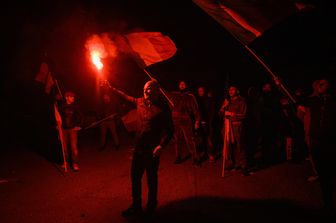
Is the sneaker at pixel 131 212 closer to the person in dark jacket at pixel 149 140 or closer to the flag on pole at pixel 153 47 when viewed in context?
the person in dark jacket at pixel 149 140

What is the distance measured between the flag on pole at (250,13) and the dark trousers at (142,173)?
2.79 meters

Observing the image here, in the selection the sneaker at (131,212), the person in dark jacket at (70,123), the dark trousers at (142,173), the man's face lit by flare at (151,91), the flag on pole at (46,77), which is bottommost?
the sneaker at (131,212)

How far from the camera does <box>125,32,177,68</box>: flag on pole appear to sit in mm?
6801

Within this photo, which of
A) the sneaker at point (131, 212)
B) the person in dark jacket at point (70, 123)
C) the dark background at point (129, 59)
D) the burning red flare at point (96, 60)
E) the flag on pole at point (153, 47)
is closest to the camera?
the sneaker at point (131, 212)

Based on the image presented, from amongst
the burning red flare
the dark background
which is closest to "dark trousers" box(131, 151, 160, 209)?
the burning red flare

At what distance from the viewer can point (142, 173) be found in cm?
492

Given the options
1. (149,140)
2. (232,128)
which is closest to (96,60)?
(149,140)

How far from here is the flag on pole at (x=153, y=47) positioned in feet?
22.3

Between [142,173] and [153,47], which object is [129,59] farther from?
[142,173]

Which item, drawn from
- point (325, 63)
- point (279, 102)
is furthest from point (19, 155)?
point (325, 63)

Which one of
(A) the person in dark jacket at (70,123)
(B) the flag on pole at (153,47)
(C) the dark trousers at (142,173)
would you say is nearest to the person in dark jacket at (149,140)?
(C) the dark trousers at (142,173)

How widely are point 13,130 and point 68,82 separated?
3716 millimetres

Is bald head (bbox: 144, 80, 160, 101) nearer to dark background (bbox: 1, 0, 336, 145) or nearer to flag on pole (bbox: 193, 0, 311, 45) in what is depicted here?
flag on pole (bbox: 193, 0, 311, 45)

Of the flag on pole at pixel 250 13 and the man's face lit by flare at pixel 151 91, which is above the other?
the flag on pole at pixel 250 13
